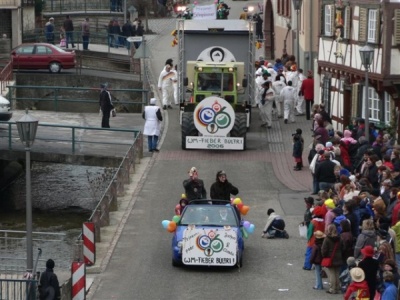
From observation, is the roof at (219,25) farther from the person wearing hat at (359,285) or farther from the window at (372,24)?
the person wearing hat at (359,285)

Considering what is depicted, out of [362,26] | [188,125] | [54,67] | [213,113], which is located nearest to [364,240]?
[213,113]

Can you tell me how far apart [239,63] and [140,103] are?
258 inches

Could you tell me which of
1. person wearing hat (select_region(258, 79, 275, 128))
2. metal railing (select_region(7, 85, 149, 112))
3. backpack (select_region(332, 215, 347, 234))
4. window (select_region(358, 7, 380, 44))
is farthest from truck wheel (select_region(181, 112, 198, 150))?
backpack (select_region(332, 215, 347, 234))

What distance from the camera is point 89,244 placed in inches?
1027

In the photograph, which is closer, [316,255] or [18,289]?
[18,289]

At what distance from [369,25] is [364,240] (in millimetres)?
14992

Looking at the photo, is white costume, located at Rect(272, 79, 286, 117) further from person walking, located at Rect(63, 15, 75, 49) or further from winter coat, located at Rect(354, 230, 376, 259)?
winter coat, located at Rect(354, 230, 376, 259)

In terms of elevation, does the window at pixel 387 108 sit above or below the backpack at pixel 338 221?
above

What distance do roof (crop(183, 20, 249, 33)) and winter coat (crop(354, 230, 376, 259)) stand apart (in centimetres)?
1832

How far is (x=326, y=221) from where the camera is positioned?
25.0 meters

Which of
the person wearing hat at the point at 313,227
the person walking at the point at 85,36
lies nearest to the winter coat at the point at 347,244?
the person wearing hat at the point at 313,227

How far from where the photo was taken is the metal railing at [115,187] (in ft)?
93.0

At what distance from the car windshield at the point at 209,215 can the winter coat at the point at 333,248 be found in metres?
2.76

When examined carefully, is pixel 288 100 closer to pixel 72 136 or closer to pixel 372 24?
pixel 372 24
